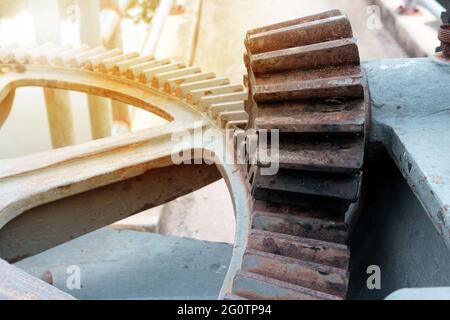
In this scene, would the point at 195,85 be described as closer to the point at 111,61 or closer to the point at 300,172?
the point at 111,61

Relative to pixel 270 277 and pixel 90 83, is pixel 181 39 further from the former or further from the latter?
pixel 270 277

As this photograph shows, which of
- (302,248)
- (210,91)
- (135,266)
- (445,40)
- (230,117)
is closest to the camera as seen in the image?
(302,248)

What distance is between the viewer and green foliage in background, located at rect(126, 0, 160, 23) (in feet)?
25.7

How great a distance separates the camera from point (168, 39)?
7602mm

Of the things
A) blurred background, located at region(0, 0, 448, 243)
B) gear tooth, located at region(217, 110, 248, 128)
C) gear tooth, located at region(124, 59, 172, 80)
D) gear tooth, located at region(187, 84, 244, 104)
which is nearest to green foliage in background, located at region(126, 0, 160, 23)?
blurred background, located at region(0, 0, 448, 243)

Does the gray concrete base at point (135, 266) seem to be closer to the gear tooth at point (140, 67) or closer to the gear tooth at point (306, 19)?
the gear tooth at point (140, 67)

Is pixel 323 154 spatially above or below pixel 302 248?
above

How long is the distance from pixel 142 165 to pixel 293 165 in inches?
34.1

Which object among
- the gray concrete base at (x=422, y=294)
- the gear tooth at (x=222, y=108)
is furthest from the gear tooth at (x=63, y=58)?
the gray concrete base at (x=422, y=294)

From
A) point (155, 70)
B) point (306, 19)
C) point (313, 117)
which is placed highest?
point (306, 19)

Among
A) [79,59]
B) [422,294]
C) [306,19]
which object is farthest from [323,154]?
[79,59]

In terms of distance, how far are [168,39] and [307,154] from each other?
6.07 m

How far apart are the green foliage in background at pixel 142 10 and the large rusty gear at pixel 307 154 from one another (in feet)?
20.2
